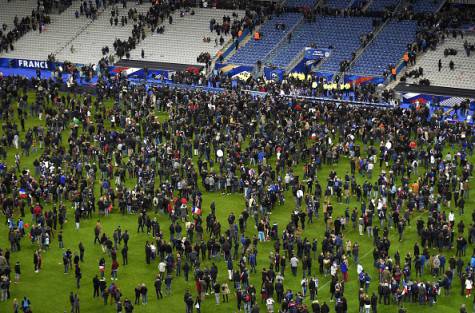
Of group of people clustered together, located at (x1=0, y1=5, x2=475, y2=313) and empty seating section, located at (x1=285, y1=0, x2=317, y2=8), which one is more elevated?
empty seating section, located at (x1=285, y1=0, x2=317, y2=8)

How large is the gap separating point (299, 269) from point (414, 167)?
13.0 meters

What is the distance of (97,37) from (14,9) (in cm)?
1126

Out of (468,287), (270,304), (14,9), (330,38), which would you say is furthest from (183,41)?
→ (468,287)

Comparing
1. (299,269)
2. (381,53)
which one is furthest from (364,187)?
(381,53)

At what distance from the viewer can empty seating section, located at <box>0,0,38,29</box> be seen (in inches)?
4040

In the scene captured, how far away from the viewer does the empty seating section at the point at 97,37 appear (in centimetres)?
9462

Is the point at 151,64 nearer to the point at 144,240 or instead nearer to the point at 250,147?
the point at 250,147

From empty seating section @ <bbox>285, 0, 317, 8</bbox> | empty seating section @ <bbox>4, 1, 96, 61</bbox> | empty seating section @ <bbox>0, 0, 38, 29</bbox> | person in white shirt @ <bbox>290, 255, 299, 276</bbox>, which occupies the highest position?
empty seating section @ <bbox>285, 0, 317, 8</bbox>

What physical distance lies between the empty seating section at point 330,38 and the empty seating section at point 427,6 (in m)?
3.80

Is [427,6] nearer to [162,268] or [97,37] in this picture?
[97,37]

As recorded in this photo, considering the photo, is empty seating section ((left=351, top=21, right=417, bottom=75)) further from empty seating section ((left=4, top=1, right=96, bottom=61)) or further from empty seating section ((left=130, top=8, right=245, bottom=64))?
empty seating section ((left=4, top=1, right=96, bottom=61))

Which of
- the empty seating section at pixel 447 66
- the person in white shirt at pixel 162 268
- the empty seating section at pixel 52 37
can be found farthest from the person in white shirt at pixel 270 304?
the empty seating section at pixel 52 37

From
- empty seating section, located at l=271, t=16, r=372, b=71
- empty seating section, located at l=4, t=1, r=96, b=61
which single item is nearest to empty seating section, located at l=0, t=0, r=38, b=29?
empty seating section, located at l=4, t=1, r=96, b=61

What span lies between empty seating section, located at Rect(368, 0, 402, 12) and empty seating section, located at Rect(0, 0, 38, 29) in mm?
31169
